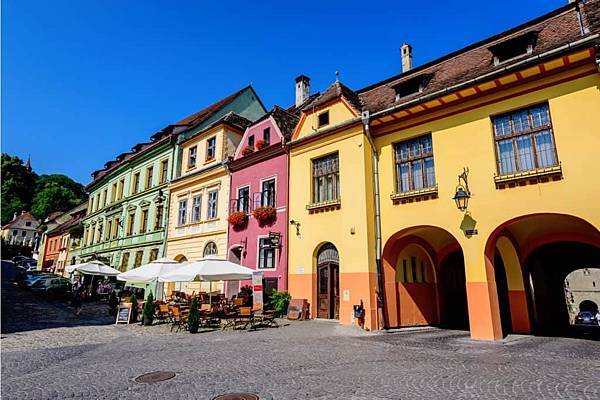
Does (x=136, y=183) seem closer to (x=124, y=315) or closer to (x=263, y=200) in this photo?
(x=263, y=200)

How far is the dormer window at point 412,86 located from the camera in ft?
46.9

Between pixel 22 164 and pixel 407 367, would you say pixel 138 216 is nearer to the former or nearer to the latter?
pixel 407 367

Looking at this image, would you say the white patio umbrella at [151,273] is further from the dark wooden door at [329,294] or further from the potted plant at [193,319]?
the dark wooden door at [329,294]

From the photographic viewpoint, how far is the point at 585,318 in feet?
119

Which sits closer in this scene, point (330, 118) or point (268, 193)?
point (330, 118)

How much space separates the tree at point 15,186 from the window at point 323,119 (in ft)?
253

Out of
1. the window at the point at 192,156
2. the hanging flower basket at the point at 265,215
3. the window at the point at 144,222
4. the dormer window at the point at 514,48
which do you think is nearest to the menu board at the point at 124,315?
the hanging flower basket at the point at 265,215

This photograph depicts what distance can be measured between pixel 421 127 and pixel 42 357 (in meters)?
13.4

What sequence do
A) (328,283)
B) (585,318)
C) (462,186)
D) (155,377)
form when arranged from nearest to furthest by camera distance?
(155,377) → (462,186) → (328,283) → (585,318)

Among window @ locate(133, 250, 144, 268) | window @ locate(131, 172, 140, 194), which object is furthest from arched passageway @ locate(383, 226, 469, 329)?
window @ locate(131, 172, 140, 194)

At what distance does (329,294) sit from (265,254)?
4.18m

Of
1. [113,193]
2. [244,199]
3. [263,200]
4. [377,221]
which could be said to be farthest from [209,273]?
[113,193]

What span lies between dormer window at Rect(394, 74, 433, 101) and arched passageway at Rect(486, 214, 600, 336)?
6.21 metres

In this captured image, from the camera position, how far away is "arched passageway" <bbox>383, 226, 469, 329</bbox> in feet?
45.8
